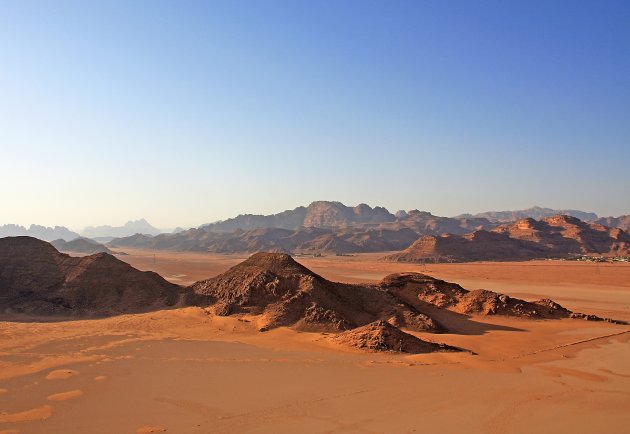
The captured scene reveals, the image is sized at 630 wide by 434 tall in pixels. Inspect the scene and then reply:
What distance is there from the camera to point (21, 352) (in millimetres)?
15242

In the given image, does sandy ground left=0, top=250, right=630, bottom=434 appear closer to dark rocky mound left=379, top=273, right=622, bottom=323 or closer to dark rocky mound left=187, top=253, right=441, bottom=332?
dark rocky mound left=187, top=253, right=441, bottom=332

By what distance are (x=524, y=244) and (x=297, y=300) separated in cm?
8766

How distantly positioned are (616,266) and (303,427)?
72.4 metres

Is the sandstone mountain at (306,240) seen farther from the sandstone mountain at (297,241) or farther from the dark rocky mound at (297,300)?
the dark rocky mound at (297,300)

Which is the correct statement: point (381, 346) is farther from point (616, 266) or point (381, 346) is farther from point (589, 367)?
point (616, 266)

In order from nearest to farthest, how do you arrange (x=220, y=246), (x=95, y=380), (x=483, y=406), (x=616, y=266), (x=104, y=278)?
(x=483, y=406)
(x=95, y=380)
(x=104, y=278)
(x=616, y=266)
(x=220, y=246)

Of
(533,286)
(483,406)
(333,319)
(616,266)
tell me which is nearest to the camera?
(483,406)

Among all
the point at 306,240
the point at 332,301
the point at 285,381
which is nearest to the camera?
the point at 285,381

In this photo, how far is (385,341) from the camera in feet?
51.4

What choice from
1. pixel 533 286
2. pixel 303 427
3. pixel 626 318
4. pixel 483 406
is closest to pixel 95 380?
pixel 303 427

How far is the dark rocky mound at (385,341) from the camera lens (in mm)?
15523

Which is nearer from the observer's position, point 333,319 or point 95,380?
point 95,380

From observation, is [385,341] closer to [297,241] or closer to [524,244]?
[524,244]

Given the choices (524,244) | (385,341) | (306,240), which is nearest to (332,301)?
(385,341)
